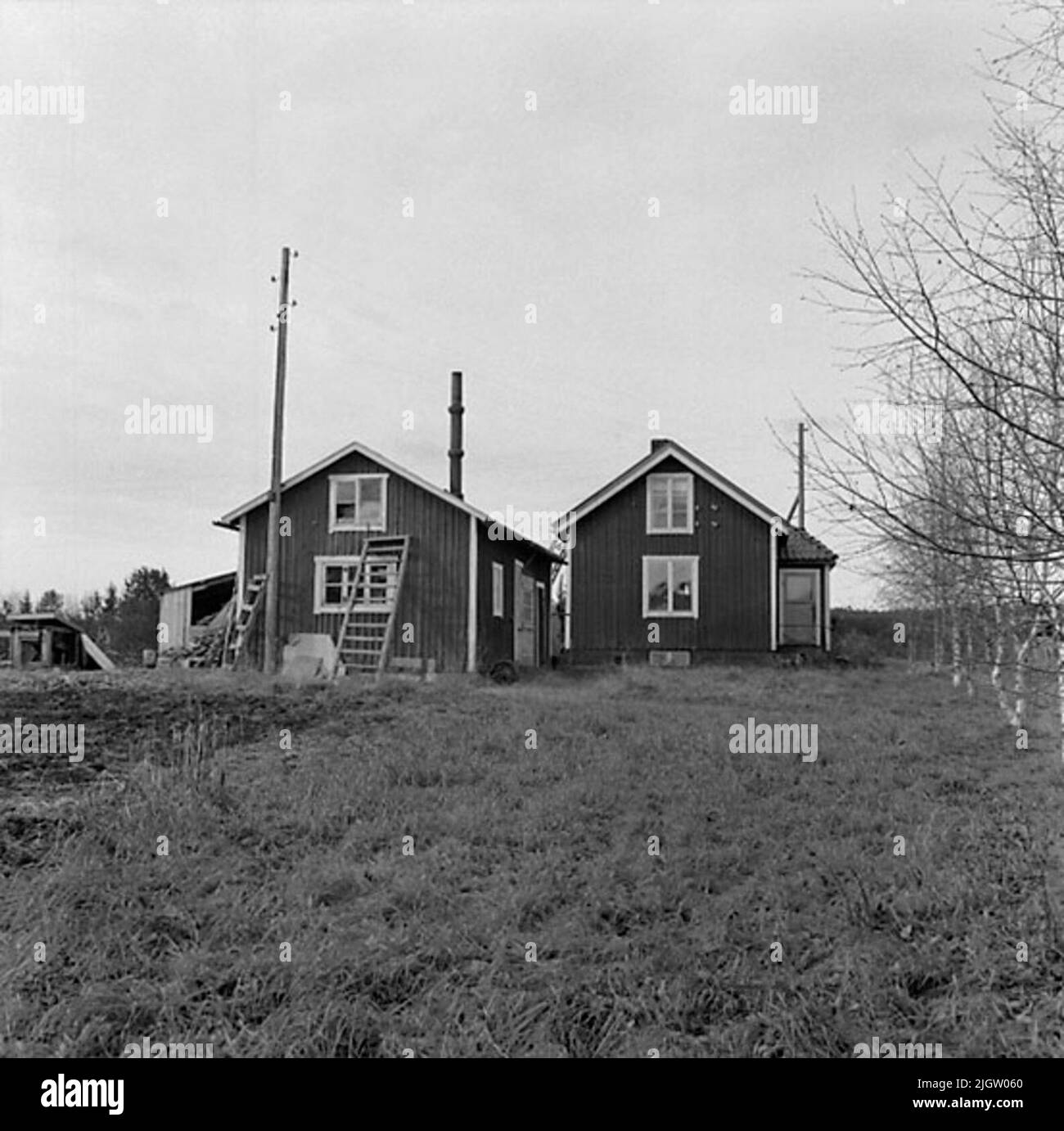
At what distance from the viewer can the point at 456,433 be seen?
2222 cm

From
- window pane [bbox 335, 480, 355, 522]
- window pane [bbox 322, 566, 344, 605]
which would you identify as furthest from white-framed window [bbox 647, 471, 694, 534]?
window pane [bbox 322, 566, 344, 605]

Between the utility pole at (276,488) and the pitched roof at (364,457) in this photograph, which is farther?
the pitched roof at (364,457)

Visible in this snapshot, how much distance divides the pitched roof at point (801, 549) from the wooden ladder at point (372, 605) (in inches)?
379

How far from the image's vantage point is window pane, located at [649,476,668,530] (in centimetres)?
2244

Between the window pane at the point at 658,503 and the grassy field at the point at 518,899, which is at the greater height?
the window pane at the point at 658,503

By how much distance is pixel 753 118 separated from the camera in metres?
6.79

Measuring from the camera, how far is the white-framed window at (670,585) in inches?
878
